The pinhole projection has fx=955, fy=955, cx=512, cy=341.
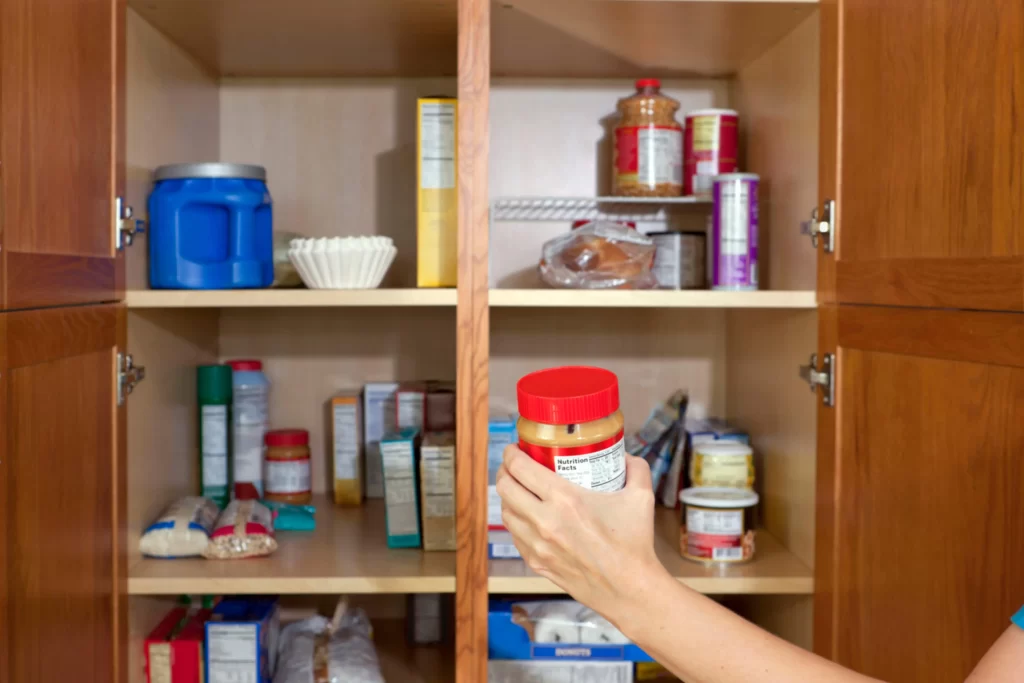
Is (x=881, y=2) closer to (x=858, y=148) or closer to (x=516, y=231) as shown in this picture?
(x=858, y=148)

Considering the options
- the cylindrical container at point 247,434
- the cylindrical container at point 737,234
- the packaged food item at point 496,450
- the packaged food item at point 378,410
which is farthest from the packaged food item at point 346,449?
the cylindrical container at point 737,234

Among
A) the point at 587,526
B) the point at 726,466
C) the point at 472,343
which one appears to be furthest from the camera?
the point at 726,466

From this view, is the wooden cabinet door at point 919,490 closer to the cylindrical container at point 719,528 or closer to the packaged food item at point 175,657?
the cylindrical container at point 719,528

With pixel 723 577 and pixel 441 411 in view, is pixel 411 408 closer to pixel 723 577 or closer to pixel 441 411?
pixel 441 411

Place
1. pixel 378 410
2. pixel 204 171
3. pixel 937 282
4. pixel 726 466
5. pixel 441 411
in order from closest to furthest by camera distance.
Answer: pixel 937 282 < pixel 204 171 < pixel 726 466 < pixel 441 411 < pixel 378 410

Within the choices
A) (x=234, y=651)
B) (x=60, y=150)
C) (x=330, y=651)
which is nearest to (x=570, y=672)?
(x=330, y=651)

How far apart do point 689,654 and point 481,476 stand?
525mm

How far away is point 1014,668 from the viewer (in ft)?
2.05

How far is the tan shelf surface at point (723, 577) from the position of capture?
124 centimetres

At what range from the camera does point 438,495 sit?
1.35 meters

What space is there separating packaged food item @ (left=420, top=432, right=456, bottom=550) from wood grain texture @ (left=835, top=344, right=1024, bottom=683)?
52 centimetres

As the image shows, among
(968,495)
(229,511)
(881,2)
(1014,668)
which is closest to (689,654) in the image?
Answer: (1014,668)

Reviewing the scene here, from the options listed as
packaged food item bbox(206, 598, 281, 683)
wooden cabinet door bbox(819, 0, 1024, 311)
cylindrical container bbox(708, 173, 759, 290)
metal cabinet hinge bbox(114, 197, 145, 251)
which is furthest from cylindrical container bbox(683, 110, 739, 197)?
packaged food item bbox(206, 598, 281, 683)

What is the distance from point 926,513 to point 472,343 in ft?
1.79
